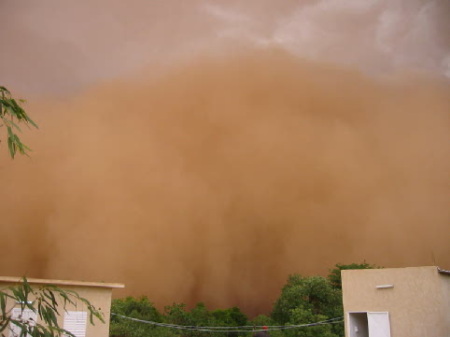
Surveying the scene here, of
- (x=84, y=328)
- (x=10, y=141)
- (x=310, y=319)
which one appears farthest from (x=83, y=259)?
(x=10, y=141)

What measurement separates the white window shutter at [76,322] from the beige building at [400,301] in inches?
170

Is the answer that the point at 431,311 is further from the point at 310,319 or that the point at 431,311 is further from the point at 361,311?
the point at 310,319

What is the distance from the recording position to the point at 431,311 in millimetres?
7691

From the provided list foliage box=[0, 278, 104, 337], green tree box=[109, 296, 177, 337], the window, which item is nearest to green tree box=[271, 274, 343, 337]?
green tree box=[109, 296, 177, 337]

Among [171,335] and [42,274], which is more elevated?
[42,274]

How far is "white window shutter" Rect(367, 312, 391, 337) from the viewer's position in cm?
808

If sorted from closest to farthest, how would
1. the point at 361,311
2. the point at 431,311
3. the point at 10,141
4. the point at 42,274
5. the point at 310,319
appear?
the point at 10,141 → the point at 431,311 → the point at 361,311 → the point at 310,319 → the point at 42,274

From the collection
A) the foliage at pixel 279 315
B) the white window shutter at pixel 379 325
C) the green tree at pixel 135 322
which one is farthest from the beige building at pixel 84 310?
the foliage at pixel 279 315

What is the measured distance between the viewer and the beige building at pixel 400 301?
767 cm

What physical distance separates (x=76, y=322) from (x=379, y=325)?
4.81 meters

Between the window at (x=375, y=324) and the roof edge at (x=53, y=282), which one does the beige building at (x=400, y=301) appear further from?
the roof edge at (x=53, y=282)

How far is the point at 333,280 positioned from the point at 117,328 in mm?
9498

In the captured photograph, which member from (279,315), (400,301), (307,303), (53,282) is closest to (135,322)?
(279,315)

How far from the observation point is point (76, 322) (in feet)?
26.3
